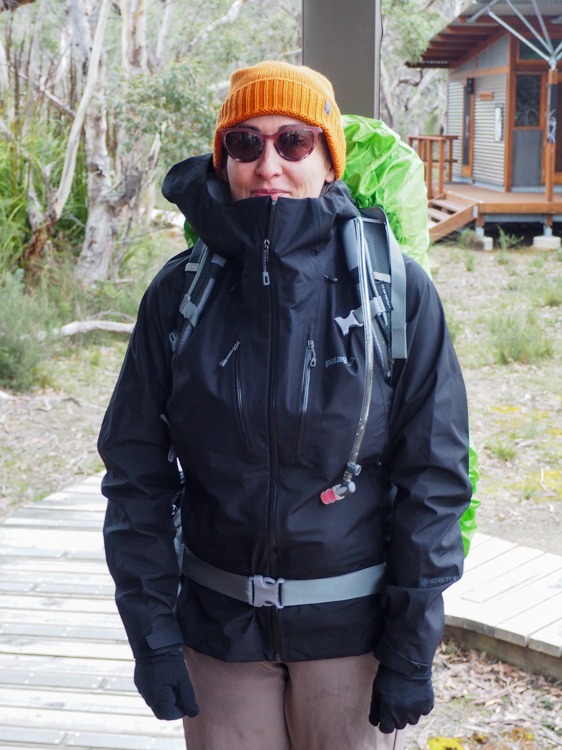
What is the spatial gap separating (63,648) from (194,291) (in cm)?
175

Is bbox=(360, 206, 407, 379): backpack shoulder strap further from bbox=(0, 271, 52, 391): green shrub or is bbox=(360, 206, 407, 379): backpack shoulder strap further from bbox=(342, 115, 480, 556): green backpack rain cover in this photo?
bbox=(0, 271, 52, 391): green shrub

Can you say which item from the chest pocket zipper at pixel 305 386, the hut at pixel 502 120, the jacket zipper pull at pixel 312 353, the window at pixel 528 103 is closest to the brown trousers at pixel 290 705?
the chest pocket zipper at pixel 305 386

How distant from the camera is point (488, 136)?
16.7 meters

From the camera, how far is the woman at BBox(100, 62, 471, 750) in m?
1.31

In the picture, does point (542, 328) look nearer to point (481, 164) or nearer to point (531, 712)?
point (531, 712)

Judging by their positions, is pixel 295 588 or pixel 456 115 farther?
pixel 456 115

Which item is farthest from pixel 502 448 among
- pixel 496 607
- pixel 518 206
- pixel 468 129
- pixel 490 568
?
pixel 468 129

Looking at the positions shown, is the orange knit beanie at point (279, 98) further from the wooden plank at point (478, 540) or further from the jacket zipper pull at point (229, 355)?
the wooden plank at point (478, 540)

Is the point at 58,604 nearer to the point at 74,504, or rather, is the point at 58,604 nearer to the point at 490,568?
the point at 74,504

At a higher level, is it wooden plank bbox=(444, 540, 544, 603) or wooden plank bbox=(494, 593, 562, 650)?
wooden plank bbox=(444, 540, 544, 603)

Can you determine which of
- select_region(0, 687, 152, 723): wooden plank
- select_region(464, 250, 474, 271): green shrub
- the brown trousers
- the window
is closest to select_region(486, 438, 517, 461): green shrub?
select_region(0, 687, 152, 723): wooden plank

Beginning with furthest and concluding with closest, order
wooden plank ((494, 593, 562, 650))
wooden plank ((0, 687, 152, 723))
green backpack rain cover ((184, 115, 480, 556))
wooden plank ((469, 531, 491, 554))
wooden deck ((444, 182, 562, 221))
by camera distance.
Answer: wooden deck ((444, 182, 562, 221)) < wooden plank ((469, 531, 491, 554)) < wooden plank ((494, 593, 562, 650)) < wooden plank ((0, 687, 152, 723)) < green backpack rain cover ((184, 115, 480, 556))

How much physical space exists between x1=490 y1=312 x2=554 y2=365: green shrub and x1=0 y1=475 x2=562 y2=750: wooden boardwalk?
13.3ft

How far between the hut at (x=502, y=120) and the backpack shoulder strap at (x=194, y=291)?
1141 centimetres
